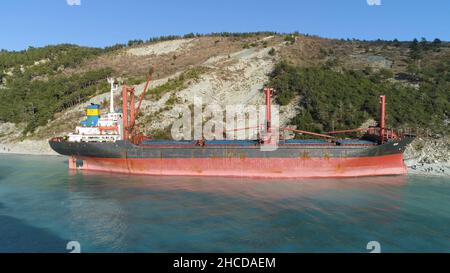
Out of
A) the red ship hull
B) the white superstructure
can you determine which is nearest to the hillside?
the white superstructure

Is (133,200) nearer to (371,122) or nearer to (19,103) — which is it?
(371,122)

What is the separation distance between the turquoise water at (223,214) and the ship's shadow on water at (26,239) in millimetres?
44

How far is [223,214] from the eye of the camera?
62.8ft

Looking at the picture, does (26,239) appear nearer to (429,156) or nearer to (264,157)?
(264,157)

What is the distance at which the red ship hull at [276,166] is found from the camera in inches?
1184

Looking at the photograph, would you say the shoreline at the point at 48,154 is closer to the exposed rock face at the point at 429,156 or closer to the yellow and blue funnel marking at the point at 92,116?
the exposed rock face at the point at 429,156

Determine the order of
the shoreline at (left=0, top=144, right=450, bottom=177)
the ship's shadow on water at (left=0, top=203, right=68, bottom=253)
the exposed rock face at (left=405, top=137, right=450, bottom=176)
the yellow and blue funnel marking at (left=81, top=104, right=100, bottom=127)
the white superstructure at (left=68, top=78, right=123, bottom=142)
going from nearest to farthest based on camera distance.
Answer: the ship's shadow on water at (left=0, top=203, right=68, bottom=253)
the shoreline at (left=0, top=144, right=450, bottom=177)
the exposed rock face at (left=405, top=137, right=450, bottom=176)
the white superstructure at (left=68, top=78, right=123, bottom=142)
the yellow and blue funnel marking at (left=81, top=104, right=100, bottom=127)

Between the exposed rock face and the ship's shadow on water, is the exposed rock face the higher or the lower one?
the higher one

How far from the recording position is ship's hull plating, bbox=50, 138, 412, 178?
98.3 feet

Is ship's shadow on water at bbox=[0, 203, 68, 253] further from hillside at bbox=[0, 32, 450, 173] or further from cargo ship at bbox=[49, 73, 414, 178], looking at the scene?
hillside at bbox=[0, 32, 450, 173]

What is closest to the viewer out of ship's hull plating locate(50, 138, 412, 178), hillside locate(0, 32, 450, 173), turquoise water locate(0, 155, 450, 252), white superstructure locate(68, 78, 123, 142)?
turquoise water locate(0, 155, 450, 252)

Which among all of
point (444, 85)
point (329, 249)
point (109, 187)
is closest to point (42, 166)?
point (109, 187)

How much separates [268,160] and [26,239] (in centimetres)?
1963

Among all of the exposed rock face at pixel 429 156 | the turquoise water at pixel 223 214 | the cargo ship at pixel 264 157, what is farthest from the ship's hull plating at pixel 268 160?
the exposed rock face at pixel 429 156
